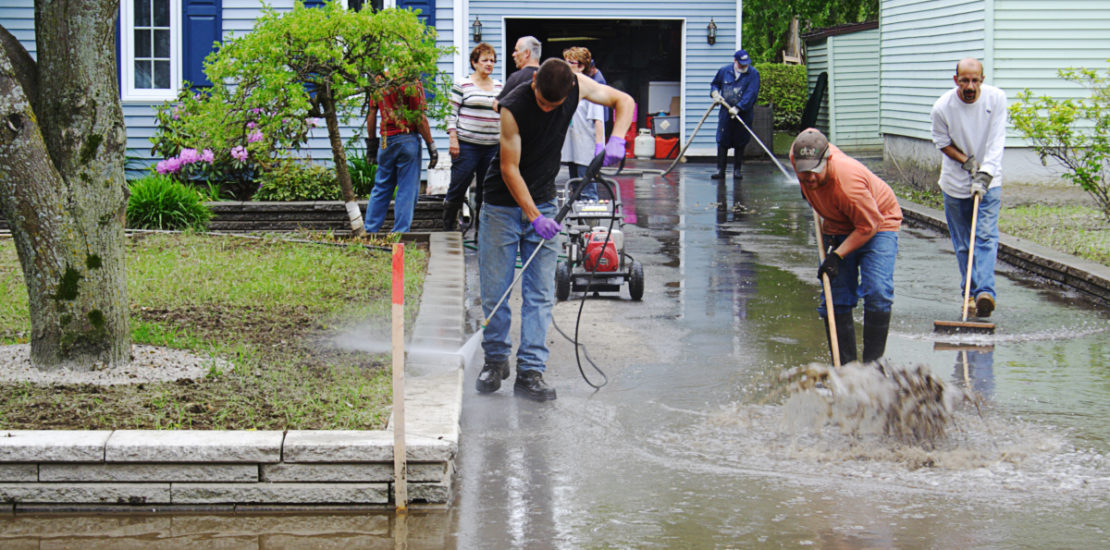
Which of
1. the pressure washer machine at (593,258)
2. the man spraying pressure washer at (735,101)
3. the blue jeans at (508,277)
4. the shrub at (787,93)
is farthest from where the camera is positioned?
the shrub at (787,93)

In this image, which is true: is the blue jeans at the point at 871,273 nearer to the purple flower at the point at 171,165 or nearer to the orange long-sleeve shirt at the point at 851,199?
the orange long-sleeve shirt at the point at 851,199

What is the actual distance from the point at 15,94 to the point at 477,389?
2.76 metres

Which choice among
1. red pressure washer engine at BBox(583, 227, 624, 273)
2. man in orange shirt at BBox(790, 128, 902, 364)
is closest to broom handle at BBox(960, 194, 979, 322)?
man in orange shirt at BBox(790, 128, 902, 364)

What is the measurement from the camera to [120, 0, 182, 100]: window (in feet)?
53.2

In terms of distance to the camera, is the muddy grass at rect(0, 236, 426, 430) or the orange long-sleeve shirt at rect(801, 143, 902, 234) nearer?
the muddy grass at rect(0, 236, 426, 430)

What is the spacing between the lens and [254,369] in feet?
21.6

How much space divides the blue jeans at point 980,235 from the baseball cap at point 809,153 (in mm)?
3206

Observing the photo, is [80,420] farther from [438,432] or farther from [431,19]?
[431,19]

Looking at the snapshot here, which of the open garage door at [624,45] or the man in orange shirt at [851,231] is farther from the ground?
the open garage door at [624,45]

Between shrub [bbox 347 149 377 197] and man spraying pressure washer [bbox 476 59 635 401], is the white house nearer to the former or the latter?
shrub [bbox 347 149 377 197]

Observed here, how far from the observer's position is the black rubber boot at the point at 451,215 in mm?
12078

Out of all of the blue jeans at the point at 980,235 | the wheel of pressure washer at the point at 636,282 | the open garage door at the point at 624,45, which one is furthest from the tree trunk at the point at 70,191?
the open garage door at the point at 624,45

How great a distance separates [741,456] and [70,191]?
3489 millimetres

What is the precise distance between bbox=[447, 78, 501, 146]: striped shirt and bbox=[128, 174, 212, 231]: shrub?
300 cm
